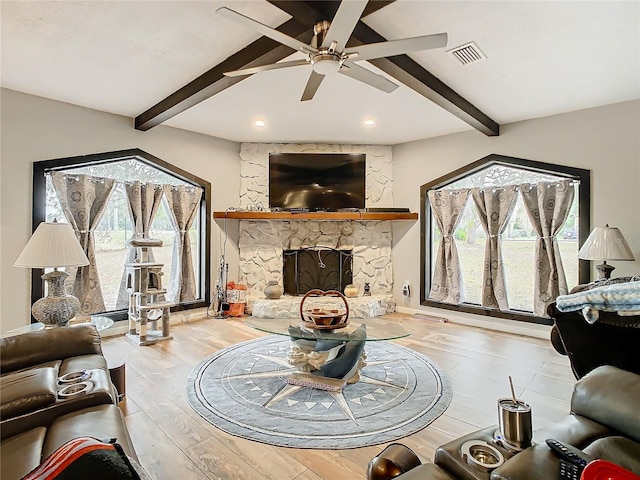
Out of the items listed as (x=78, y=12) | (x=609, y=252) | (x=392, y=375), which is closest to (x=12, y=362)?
(x=78, y=12)

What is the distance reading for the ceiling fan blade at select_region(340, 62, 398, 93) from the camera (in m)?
2.41

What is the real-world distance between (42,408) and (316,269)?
14.2ft

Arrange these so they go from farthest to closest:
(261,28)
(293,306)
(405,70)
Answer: (293,306), (405,70), (261,28)

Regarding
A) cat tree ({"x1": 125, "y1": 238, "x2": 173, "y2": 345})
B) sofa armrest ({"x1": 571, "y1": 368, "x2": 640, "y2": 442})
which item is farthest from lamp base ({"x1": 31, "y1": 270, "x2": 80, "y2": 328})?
sofa armrest ({"x1": 571, "y1": 368, "x2": 640, "y2": 442})

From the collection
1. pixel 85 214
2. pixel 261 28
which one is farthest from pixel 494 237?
pixel 85 214

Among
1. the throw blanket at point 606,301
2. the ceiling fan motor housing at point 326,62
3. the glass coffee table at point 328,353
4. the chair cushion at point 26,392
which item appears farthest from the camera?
the glass coffee table at point 328,353

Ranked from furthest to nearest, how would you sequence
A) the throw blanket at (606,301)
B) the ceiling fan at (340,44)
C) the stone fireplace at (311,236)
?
the stone fireplace at (311,236)
the ceiling fan at (340,44)
the throw blanket at (606,301)

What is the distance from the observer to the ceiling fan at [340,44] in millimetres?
1836

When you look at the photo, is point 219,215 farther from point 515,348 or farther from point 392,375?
point 515,348

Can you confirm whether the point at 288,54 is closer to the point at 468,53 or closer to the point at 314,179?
the point at 468,53

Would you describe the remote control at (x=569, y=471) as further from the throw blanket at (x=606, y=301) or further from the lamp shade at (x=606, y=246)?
the lamp shade at (x=606, y=246)

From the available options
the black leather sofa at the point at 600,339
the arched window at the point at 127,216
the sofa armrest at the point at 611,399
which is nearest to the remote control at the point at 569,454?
the sofa armrest at the point at 611,399

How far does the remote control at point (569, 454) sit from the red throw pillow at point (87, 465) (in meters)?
1.17

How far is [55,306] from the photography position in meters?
2.70
